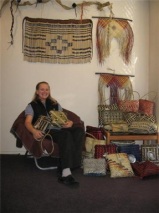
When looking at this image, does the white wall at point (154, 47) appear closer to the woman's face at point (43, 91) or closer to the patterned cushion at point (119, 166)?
the patterned cushion at point (119, 166)

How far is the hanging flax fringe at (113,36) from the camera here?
155 inches

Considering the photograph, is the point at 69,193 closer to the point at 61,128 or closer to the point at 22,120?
the point at 61,128

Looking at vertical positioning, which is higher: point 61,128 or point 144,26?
point 144,26

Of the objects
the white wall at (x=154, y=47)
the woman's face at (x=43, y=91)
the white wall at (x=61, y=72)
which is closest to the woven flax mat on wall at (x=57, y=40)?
the white wall at (x=61, y=72)

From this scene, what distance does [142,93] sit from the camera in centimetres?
410

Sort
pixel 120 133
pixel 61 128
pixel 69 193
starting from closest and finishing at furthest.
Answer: pixel 69 193 → pixel 61 128 → pixel 120 133

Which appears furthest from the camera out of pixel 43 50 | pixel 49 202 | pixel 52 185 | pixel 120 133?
pixel 43 50

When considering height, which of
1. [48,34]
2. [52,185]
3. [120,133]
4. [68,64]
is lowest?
[52,185]

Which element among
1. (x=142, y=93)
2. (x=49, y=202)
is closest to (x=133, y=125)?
(x=142, y=93)

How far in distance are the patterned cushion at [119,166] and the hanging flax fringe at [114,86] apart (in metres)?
1.20

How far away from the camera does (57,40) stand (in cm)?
387

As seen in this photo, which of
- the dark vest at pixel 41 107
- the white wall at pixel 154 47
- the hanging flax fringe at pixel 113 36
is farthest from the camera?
the hanging flax fringe at pixel 113 36

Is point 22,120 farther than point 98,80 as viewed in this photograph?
No

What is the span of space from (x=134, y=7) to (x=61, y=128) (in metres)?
2.33
